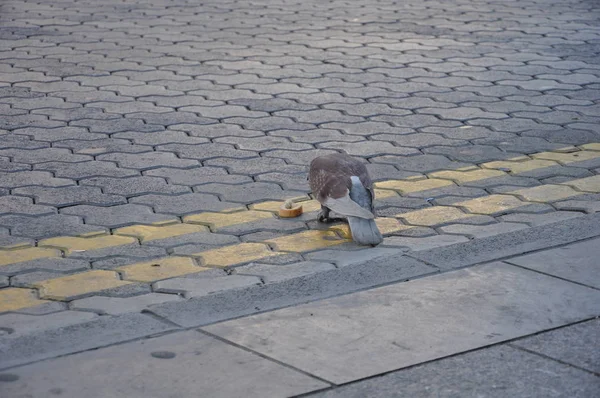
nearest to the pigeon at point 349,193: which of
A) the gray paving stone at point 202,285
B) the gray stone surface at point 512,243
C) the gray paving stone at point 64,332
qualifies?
the gray stone surface at point 512,243

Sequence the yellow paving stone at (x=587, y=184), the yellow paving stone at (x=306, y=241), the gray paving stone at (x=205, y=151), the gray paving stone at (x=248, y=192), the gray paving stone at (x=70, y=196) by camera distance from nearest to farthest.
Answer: the yellow paving stone at (x=306, y=241), the gray paving stone at (x=70, y=196), the gray paving stone at (x=248, y=192), the yellow paving stone at (x=587, y=184), the gray paving stone at (x=205, y=151)

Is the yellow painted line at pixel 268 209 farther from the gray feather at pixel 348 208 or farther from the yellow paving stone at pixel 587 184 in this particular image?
the gray feather at pixel 348 208

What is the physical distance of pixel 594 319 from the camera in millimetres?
3990

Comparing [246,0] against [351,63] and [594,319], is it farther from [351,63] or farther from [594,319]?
[594,319]

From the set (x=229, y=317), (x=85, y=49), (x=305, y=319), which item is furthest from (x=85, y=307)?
(x=85, y=49)

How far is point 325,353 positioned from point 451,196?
212 cm

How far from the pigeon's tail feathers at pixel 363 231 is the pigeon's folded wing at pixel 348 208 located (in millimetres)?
46

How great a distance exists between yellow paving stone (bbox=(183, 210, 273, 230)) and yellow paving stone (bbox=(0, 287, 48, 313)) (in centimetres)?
112

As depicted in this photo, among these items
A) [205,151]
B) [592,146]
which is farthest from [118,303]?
[592,146]

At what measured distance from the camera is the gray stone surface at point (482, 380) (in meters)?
3.40

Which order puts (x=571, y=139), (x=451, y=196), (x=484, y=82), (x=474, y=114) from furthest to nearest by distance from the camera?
1. (x=484, y=82)
2. (x=474, y=114)
3. (x=571, y=139)
4. (x=451, y=196)

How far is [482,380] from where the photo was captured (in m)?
3.49

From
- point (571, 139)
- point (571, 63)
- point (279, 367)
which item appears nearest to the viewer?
point (279, 367)

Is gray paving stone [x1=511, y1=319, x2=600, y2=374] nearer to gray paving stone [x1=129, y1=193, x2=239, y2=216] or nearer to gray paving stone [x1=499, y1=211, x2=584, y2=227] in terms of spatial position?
gray paving stone [x1=499, y1=211, x2=584, y2=227]
